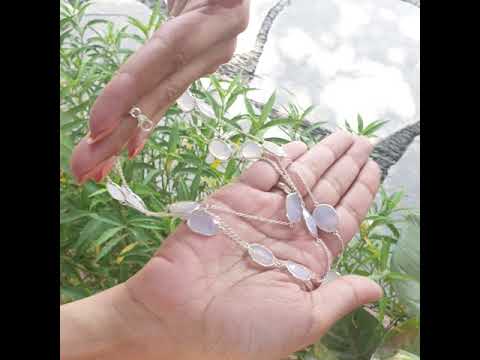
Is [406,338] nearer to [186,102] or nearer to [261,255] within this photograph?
[261,255]

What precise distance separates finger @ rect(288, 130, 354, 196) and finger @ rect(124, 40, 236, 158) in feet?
0.71

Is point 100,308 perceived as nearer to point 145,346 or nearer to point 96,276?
point 145,346

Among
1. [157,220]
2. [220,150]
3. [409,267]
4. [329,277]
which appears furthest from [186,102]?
[409,267]

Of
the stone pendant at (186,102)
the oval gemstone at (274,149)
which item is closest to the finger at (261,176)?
the oval gemstone at (274,149)

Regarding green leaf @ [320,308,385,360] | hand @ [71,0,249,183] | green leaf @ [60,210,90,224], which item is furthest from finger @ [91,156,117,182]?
green leaf @ [320,308,385,360]

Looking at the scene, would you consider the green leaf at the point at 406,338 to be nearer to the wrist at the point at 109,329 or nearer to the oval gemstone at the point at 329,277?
the oval gemstone at the point at 329,277

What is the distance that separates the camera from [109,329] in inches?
27.2

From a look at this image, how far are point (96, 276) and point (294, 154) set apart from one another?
420 mm

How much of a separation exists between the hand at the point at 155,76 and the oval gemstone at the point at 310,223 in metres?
0.25

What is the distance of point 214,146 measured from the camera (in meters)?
0.90

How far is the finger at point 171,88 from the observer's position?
2.10 feet

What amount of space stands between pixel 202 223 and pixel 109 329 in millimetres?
182

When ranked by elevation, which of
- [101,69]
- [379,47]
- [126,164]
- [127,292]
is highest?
[379,47]

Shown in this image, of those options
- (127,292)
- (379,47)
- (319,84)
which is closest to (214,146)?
(127,292)
